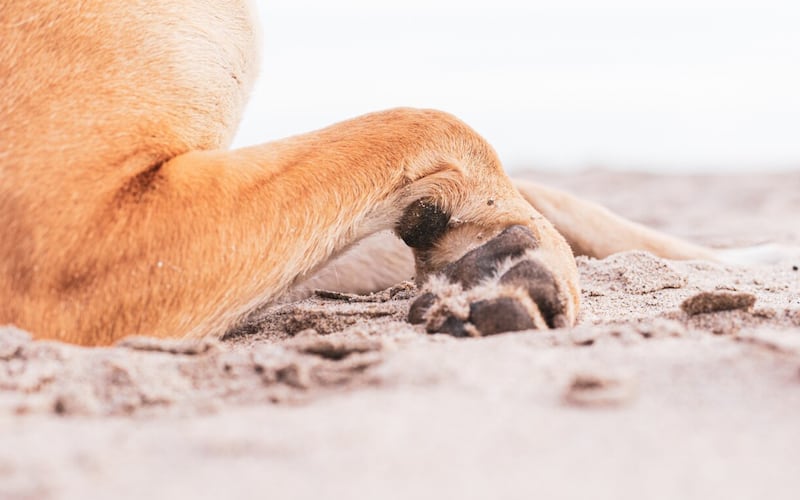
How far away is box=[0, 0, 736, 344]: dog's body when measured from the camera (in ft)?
7.49

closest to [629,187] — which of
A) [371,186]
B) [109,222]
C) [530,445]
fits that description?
[371,186]

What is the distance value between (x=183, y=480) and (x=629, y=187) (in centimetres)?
829

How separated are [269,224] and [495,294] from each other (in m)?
0.67

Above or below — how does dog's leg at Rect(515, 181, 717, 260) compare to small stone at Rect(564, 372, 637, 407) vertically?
below

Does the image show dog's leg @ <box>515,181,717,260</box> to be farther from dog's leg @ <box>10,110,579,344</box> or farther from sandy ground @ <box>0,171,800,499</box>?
sandy ground @ <box>0,171,800,499</box>

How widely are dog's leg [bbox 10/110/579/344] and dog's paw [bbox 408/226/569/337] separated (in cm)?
2

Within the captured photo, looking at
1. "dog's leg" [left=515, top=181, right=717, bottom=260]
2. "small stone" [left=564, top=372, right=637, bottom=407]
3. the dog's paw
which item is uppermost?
"small stone" [left=564, top=372, right=637, bottom=407]

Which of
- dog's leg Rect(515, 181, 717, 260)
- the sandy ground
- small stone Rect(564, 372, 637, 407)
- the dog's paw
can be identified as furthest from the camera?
dog's leg Rect(515, 181, 717, 260)

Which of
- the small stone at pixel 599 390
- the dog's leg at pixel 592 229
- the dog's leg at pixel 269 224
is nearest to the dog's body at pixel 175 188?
the dog's leg at pixel 269 224

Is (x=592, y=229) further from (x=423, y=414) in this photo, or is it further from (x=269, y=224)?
(x=423, y=414)

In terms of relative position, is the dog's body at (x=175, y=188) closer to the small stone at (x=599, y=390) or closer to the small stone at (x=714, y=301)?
the small stone at (x=714, y=301)

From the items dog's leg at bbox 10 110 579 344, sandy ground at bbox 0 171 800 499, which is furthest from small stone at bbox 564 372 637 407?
dog's leg at bbox 10 110 579 344

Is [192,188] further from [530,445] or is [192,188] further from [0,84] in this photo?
[530,445]

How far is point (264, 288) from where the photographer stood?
2.50 meters
